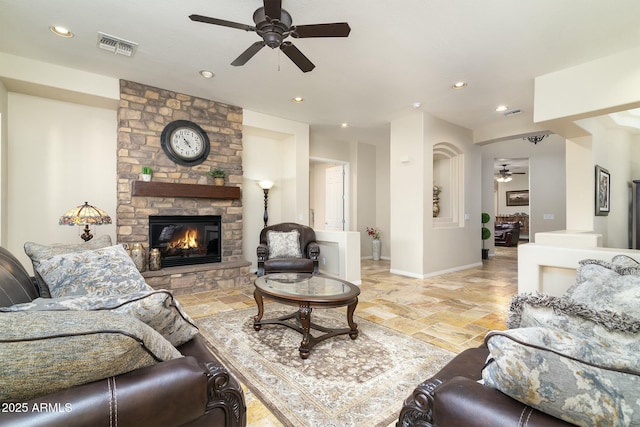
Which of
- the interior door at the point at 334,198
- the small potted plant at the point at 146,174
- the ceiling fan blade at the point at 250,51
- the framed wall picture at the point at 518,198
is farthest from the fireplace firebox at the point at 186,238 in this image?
the framed wall picture at the point at 518,198

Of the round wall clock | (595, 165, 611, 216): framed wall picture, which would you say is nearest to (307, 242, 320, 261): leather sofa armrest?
the round wall clock

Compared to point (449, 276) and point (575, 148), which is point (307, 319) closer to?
point (449, 276)

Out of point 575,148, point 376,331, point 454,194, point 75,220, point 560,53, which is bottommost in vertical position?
point 376,331

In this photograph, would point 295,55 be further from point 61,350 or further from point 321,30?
point 61,350

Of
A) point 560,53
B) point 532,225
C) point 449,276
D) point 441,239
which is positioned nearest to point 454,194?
point 441,239

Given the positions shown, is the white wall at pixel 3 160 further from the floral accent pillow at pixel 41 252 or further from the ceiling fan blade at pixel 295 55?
the ceiling fan blade at pixel 295 55

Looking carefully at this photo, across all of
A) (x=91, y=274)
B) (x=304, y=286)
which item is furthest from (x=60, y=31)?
(x=304, y=286)

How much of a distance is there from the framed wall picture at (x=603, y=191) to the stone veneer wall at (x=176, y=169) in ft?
18.2

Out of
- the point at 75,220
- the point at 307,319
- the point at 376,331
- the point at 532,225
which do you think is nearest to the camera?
the point at 307,319

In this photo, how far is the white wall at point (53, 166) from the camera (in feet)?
11.9

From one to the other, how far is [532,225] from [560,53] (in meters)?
6.57

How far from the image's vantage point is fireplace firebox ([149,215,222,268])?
170 inches

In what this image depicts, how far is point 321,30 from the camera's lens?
2285 millimetres

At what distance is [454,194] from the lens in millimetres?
6000
